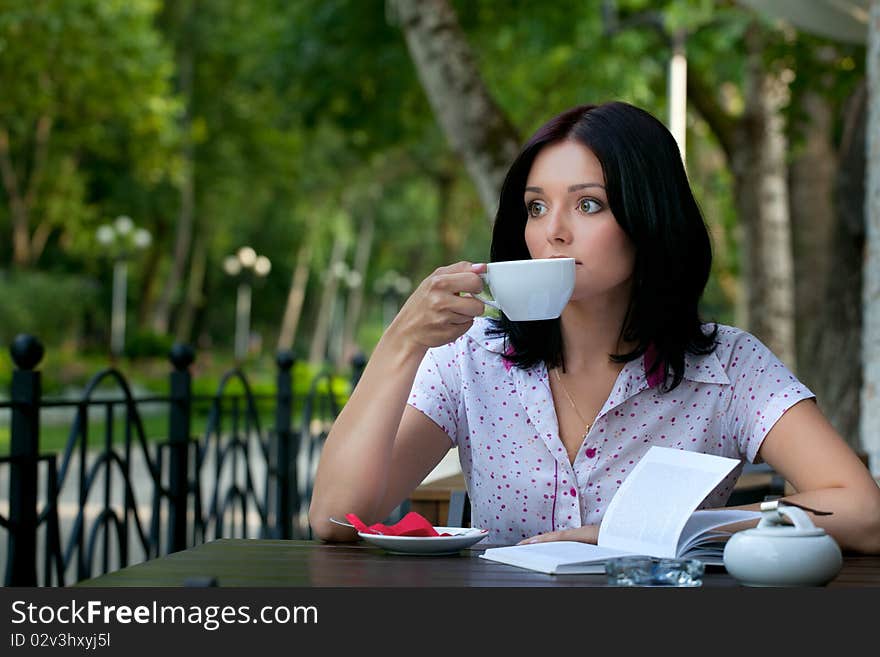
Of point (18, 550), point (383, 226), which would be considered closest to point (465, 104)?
point (18, 550)

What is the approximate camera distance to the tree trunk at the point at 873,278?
5.28 meters

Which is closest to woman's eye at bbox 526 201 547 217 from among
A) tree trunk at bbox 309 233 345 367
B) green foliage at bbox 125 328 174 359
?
green foliage at bbox 125 328 174 359

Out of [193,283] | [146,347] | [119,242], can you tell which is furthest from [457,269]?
[193,283]

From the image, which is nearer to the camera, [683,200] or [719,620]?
[719,620]

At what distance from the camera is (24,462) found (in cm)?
370

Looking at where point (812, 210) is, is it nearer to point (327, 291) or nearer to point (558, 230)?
point (558, 230)

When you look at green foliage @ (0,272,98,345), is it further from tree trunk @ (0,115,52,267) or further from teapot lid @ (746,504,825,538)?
teapot lid @ (746,504,825,538)

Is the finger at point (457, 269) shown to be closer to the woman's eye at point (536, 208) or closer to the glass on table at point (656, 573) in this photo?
the woman's eye at point (536, 208)

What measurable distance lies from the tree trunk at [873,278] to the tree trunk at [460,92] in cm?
304

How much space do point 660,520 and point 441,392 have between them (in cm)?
74

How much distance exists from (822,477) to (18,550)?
2418mm

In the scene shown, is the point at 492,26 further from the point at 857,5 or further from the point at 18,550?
the point at 18,550

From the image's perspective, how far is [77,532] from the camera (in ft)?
15.0

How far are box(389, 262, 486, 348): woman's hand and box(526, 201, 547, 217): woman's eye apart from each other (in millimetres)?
255
